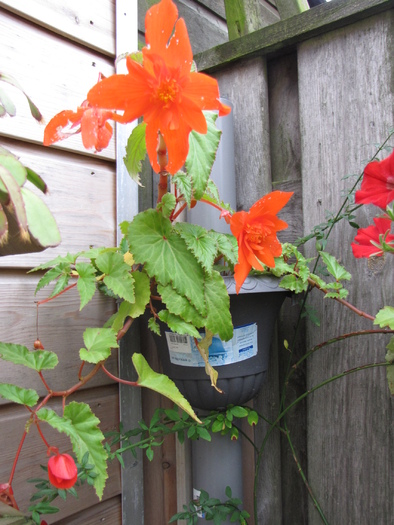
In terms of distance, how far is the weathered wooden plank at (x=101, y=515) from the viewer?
1.01 meters

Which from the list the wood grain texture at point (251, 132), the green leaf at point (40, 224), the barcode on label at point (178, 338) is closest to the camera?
the green leaf at point (40, 224)

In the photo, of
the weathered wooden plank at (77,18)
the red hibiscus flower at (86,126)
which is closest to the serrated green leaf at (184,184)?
the red hibiscus flower at (86,126)

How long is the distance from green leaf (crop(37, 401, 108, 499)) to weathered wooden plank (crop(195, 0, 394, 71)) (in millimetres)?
987

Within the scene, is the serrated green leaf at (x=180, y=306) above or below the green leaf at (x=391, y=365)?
above

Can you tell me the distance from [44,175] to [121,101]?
0.45 m

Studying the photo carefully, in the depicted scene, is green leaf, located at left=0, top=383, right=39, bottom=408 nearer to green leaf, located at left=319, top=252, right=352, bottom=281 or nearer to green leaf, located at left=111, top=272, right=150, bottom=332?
green leaf, located at left=111, top=272, right=150, bottom=332

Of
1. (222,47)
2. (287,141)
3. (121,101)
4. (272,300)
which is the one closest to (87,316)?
(272,300)

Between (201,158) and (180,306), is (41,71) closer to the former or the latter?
(201,158)

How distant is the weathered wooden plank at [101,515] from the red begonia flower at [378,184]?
935 mm

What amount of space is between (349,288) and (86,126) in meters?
0.68

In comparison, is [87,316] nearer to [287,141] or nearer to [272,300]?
[272,300]

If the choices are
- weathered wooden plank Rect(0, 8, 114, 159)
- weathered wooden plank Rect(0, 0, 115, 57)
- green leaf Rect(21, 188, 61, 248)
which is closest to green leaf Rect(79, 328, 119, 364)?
green leaf Rect(21, 188, 61, 248)

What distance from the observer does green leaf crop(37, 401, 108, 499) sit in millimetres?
695

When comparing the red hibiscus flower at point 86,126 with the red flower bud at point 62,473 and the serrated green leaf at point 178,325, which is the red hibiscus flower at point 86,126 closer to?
the serrated green leaf at point 178,325
